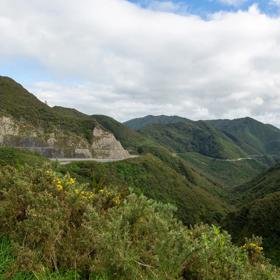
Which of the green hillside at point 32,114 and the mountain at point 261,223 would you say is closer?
the mountain at point 261,223

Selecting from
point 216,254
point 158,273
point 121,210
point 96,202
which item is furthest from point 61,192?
point 216,254

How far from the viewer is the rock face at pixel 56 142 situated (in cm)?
8781

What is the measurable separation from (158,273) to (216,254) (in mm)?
936

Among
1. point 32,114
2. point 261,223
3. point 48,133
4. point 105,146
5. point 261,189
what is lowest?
point 261,223

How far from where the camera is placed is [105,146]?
107938mm

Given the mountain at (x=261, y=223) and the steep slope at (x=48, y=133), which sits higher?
the steep slope at (x=48, y=133)

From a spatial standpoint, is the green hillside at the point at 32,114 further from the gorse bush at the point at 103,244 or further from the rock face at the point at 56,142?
the gorse bush at the point at 103,244

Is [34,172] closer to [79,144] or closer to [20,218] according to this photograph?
[20,218]

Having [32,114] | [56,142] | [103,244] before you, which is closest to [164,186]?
[56,142]

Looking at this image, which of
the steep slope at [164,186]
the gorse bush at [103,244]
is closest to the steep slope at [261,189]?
the steep slope at [164,186]

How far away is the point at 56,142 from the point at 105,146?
17328 mm

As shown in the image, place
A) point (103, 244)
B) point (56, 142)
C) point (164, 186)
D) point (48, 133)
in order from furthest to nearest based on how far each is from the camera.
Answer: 1. point (48, 133)
2. point (56, 142)
3. point (164, 186)
4. point (103, 244)

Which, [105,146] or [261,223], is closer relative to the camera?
[261,223]

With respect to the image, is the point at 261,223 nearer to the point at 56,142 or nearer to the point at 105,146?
the point at 56,142
